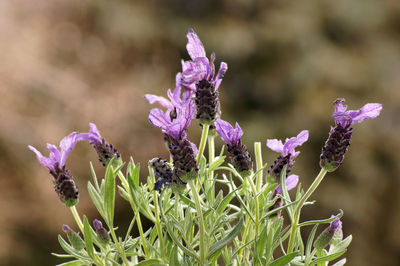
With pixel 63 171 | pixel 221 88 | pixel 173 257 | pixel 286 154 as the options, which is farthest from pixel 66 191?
pixel 221 88

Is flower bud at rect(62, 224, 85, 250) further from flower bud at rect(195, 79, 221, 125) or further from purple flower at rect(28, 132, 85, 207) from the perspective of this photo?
flower bud at rect(195, 79, 221, 125)

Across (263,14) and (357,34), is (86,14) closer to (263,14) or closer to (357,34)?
(263,14)

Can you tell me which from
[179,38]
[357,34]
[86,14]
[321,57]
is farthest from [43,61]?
[357,34]

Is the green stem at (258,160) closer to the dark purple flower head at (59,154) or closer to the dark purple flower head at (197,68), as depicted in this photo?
the dark purple flower head at (197,68)

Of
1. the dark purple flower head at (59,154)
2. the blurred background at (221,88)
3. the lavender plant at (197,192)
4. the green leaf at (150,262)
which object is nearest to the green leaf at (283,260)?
the lavender plant at (197,192)

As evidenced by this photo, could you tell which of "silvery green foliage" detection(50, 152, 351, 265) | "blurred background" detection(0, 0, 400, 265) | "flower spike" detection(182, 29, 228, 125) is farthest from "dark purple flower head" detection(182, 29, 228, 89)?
"blurred background" detection(0, 0, 400, 265)

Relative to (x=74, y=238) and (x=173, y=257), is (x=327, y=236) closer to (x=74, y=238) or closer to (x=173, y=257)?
(x=173, y=257)

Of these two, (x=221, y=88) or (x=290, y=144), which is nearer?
(x=290, y=144)
